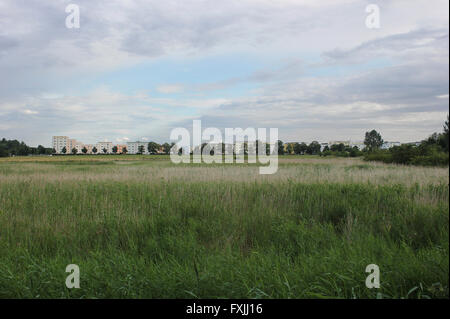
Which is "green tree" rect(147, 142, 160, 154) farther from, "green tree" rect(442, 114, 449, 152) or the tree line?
"green tree" rect(442, 114, 449, 152)

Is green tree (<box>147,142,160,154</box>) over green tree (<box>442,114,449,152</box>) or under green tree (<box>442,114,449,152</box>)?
over

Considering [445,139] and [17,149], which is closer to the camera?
[445,139]

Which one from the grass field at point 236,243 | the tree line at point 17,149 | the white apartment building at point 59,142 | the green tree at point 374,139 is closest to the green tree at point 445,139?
the grass field at point 236,243

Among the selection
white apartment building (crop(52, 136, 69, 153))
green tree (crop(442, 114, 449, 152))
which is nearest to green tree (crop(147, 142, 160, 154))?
white apartment building (crop(52, 136, 69, 153))

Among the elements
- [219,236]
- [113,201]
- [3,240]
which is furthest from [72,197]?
[219,236]

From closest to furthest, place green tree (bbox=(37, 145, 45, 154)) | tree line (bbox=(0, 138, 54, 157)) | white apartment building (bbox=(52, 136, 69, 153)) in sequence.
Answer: tree line (bbox=(0, 138, 54, 157))
white apartment building (bbox=(52, 136, 69, 153))
green tree (bbox=(37, 145, 45, 154))

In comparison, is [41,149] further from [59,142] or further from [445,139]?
[445,139]

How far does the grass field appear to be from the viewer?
289cm

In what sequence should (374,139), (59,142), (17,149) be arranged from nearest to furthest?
(374,139) → (17,149) → (59,142)

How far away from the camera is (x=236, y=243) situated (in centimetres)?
434

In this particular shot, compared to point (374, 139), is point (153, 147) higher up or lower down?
higher up

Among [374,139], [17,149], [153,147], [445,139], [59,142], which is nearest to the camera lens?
[445,139]

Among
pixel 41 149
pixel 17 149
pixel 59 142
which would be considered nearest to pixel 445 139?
pixel 17 149
